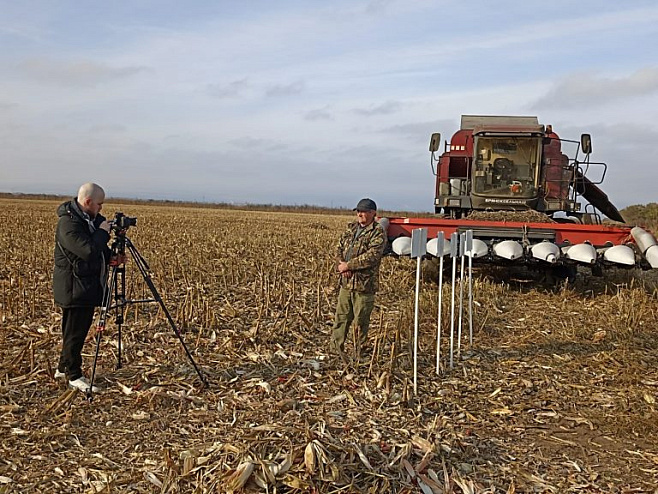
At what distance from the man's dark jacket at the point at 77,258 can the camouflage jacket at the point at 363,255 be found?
8.44 ft

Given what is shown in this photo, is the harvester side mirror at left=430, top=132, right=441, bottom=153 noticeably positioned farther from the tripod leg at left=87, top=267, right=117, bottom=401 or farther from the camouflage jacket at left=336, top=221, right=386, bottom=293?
the tripod leg at left=87, top=267, right=117, bottom=401

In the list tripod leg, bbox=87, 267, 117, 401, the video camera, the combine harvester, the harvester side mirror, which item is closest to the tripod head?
the video camera

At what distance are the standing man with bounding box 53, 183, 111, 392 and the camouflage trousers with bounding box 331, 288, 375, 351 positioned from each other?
2.60 m

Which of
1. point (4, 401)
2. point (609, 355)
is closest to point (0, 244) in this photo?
point (4, 401)

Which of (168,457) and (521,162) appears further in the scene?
(521,162)

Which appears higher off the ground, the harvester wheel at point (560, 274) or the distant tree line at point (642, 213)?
the distant tree line at point (642, 213)

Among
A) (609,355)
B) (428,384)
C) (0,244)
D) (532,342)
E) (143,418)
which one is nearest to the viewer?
(143,418)

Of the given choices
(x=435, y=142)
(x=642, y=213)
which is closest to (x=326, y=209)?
(x=642, y=213)

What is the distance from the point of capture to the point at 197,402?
19.2 ft

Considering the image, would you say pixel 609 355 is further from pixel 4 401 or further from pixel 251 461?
pixel 4 401

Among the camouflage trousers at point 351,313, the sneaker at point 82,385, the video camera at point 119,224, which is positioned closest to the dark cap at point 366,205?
the camouflage trousers at point 351,313

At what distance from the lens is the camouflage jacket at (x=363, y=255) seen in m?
7.02

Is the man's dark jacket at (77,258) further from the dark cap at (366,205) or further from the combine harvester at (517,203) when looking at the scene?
the combine harvester at (517,203)

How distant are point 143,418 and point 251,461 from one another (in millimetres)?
1714
